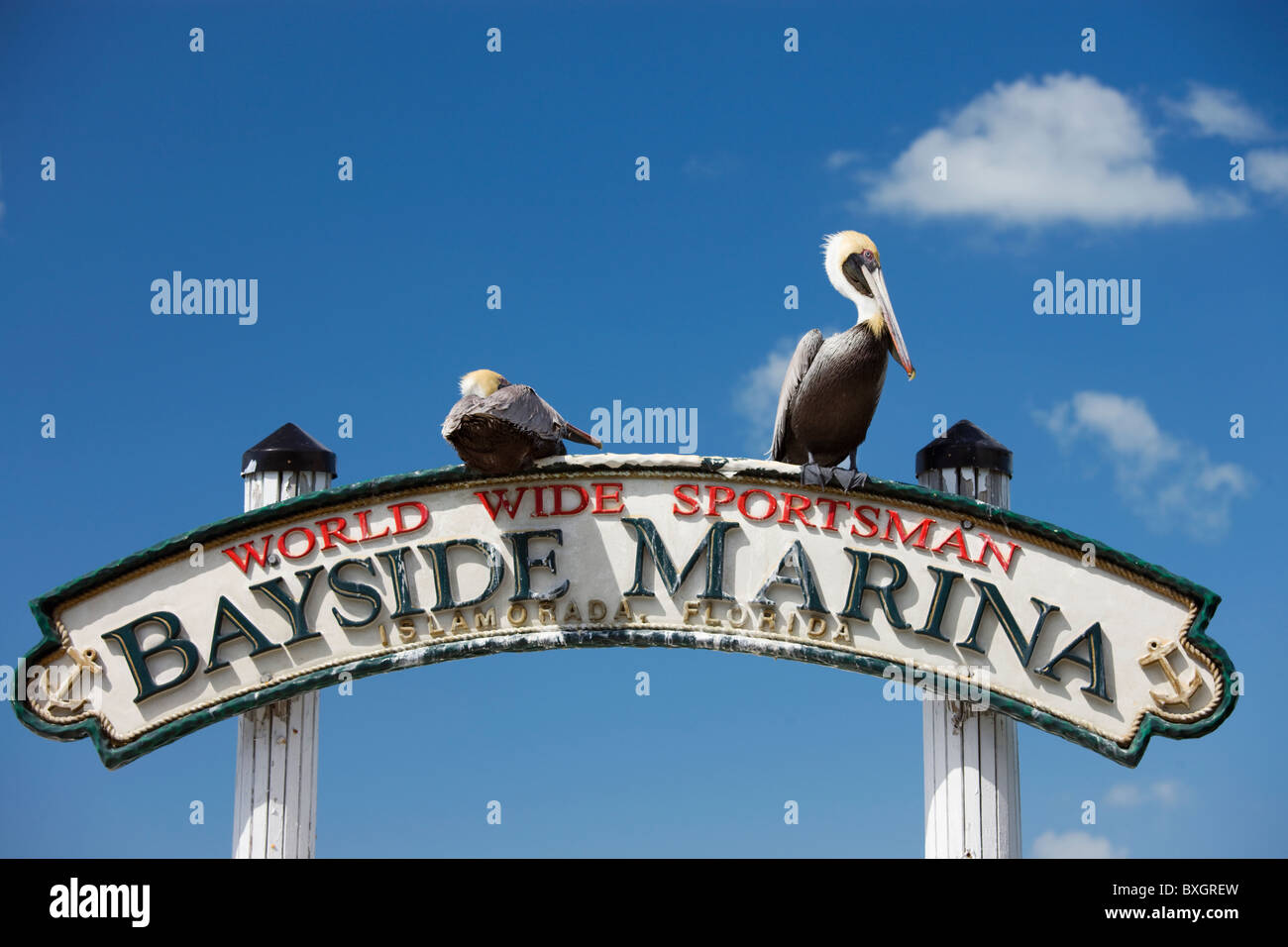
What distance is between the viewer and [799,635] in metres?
8.49

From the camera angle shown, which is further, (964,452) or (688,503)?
(964,452)

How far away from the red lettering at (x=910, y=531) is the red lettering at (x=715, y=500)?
89cm

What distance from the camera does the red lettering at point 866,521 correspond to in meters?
8.59

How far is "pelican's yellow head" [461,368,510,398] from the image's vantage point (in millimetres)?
8852

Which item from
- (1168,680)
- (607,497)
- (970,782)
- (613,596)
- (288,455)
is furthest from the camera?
(288,455)

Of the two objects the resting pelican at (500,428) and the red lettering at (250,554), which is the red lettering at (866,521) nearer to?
the resting pelican at (500,428)

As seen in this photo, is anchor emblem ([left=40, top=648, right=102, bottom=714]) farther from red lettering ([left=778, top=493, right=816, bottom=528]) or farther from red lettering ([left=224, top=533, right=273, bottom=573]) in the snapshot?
red lettering ([left=778, top=493, right=816, bottom=528])

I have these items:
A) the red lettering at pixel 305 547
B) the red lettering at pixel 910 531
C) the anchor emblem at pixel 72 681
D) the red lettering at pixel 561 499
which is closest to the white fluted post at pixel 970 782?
the red lettering at pixel 910 531

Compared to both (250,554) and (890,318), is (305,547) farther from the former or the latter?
(890,318)

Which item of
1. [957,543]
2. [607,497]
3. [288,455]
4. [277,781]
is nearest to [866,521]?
[957,543]

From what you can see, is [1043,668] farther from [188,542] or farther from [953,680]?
[188,542]

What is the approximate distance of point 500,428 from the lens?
8.61m

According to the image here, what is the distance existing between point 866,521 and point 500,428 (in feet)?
7.02
